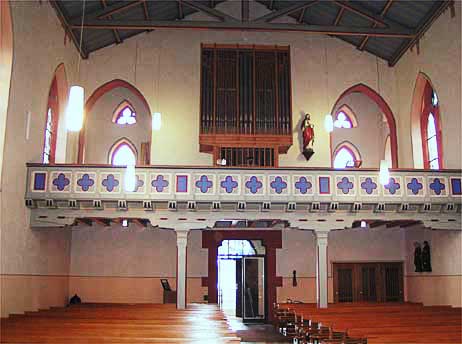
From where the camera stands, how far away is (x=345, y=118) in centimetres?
2092

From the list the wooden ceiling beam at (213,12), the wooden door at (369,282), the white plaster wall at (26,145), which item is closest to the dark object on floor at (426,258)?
the wooden door at (369,282)

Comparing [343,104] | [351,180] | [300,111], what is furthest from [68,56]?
[343,104]

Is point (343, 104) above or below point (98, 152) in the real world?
above

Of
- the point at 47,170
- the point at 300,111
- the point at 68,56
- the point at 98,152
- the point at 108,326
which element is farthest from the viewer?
the point at 98,152

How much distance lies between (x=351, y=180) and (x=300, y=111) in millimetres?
4442

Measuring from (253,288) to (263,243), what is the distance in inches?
63.8

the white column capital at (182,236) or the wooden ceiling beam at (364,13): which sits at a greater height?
the wooden ceiling beam at (364,13)

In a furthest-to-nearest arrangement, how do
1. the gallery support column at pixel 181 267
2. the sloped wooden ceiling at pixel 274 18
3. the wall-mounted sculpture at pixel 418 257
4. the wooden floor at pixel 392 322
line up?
the wall-mounted sculpture at pixel 418 257 < the sloped wooden ceiling at pixel 274 18 < the gallery support column at pixel 181 267 < the wooden floor at pixel 392 322

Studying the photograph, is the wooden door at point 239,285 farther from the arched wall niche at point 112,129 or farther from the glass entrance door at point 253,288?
the arched wall niche at point 112,129

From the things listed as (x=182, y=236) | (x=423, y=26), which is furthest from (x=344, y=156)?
(x=182, y=236)

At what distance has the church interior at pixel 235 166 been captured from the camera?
12844 mm

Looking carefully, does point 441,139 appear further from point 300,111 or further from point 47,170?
point 47,170

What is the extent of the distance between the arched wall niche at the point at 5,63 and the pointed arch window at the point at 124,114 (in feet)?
27.4

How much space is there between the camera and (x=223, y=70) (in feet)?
56.1
